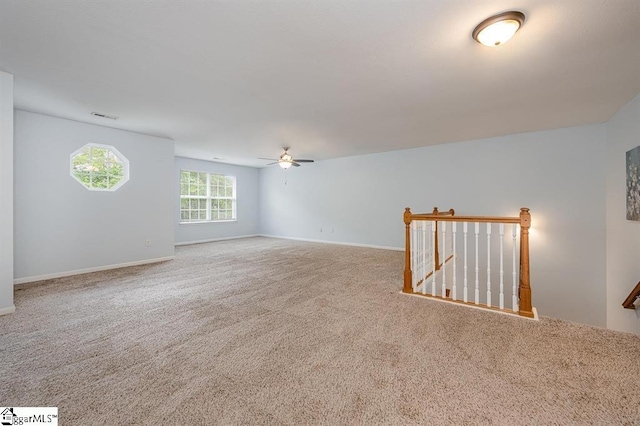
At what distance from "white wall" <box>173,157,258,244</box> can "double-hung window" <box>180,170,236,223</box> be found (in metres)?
0.15

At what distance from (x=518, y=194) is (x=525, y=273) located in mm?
3156

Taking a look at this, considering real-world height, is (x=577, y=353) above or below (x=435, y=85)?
below

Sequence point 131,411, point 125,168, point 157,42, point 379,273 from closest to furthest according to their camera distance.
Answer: point 131,411 → point 157,42 → point 379,273 → point 125,168

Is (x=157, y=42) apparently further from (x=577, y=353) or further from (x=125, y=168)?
(x=577, y=353)

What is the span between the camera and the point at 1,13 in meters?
1.84

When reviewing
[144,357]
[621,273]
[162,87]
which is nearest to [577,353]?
[621,273]

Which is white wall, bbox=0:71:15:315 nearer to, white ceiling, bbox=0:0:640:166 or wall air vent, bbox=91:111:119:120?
white ceiling, bbox=0:0:640:166

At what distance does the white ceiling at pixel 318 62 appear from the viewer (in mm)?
1825

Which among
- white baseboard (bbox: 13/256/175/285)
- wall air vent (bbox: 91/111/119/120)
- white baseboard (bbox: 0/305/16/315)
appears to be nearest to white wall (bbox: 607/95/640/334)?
white baseboard (bbox: 0/305/16/315)

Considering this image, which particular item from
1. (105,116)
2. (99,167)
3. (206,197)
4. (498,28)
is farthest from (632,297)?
(206,197)

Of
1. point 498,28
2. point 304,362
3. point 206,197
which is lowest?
point 304,362

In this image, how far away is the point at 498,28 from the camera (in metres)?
1.89

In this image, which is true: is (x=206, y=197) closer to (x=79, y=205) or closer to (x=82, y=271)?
(x=79, y=205)

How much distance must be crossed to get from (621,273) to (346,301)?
12.8 feet
